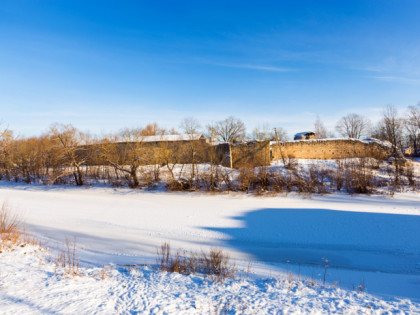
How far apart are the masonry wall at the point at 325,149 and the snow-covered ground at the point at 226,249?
10.2 meters

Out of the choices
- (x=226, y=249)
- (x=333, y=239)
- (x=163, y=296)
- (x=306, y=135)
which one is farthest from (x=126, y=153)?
(x=306, y=135)

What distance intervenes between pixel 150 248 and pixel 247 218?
19.5 feet

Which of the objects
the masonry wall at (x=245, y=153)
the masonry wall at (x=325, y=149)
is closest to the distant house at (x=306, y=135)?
the masonry wall at (x=325, y=149)

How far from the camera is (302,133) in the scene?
124 feet

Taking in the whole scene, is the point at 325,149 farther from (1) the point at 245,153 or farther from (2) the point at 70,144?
(2) the point at 70,144

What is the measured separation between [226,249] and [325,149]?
2351cm

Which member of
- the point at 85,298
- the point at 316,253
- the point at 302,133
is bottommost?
the point at 316,253

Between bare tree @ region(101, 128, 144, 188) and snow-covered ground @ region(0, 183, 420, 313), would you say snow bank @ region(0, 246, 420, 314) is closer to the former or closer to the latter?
snow-covered ground @ region(0, 183, 420, 313)

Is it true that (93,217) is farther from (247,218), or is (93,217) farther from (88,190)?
(88,190)

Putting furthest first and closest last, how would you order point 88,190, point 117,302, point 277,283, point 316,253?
point 88,190, point 316,253, point 277,283, point 117,302

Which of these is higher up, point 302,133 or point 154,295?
point 302,133

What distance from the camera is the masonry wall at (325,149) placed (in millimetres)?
27797

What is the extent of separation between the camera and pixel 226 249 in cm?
968

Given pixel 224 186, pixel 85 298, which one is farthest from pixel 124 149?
pixel 85 298
